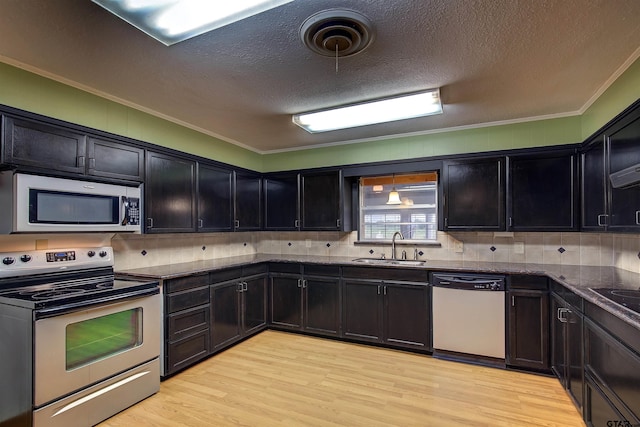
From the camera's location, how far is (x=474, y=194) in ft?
11.5

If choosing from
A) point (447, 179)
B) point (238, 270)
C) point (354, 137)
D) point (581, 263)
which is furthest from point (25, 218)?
point (581, 263)

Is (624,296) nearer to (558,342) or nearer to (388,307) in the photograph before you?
(558,342)

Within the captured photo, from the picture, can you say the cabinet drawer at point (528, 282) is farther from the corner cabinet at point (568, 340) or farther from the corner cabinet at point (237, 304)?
the corner cabinet at point (237, 304)

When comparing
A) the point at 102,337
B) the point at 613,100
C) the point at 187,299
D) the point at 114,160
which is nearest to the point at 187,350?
the point at 187,299

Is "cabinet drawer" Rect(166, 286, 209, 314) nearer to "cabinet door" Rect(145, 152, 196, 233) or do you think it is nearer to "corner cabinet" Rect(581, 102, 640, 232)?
"cabinet door" Rect(145, 152, 196, 233)

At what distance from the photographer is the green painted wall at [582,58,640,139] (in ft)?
7.22

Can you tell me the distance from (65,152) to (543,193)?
416cm

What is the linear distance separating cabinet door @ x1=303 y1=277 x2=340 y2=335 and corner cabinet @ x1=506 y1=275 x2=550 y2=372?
1721 mm

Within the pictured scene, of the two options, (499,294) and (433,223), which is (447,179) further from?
(499,294)

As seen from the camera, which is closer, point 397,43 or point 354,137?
point 397,43

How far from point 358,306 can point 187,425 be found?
2.00 metres

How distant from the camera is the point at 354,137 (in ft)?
13.6

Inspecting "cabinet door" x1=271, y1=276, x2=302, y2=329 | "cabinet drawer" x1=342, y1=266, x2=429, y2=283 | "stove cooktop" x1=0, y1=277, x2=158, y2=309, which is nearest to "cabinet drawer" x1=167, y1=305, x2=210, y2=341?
"stove cooktop" x1=0, y1=277, x2=158, y2=309

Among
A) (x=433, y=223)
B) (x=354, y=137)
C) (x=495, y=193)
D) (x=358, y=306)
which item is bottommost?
(x=358, y=306)
